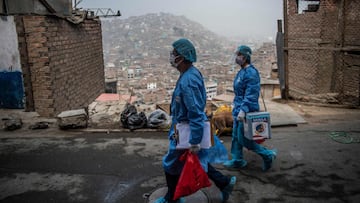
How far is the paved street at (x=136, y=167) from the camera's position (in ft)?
14.0

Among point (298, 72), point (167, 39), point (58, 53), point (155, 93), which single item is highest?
point (167, 39)

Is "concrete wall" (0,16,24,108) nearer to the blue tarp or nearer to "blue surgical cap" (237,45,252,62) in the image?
the blue tarp

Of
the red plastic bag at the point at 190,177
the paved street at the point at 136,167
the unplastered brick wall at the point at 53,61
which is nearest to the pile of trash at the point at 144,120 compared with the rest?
the paved street at the point at 136,167

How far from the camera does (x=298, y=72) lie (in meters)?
12.8

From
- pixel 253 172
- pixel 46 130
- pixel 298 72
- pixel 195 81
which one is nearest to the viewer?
pixel 195 81

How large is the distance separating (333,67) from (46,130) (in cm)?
920

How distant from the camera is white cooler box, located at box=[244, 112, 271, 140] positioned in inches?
180

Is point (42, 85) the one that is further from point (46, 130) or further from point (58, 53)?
point (46, 130)

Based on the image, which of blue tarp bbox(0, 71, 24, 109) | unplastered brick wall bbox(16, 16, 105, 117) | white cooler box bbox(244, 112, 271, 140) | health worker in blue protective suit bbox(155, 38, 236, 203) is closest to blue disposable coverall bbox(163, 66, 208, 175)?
health worker in blue protective suit bbox(155, 38, 236, 203)

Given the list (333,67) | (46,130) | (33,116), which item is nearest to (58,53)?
(33,116)

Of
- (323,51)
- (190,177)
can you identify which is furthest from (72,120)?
(323,51)

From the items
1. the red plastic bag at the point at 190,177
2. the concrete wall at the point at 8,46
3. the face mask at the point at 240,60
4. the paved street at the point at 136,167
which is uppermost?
the concrete wall at the point at 8,46

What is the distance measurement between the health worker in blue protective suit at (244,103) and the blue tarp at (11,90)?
6269 millimetres

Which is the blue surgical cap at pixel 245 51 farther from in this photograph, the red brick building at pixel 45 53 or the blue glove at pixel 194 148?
the red brick building at pixel 45 53
